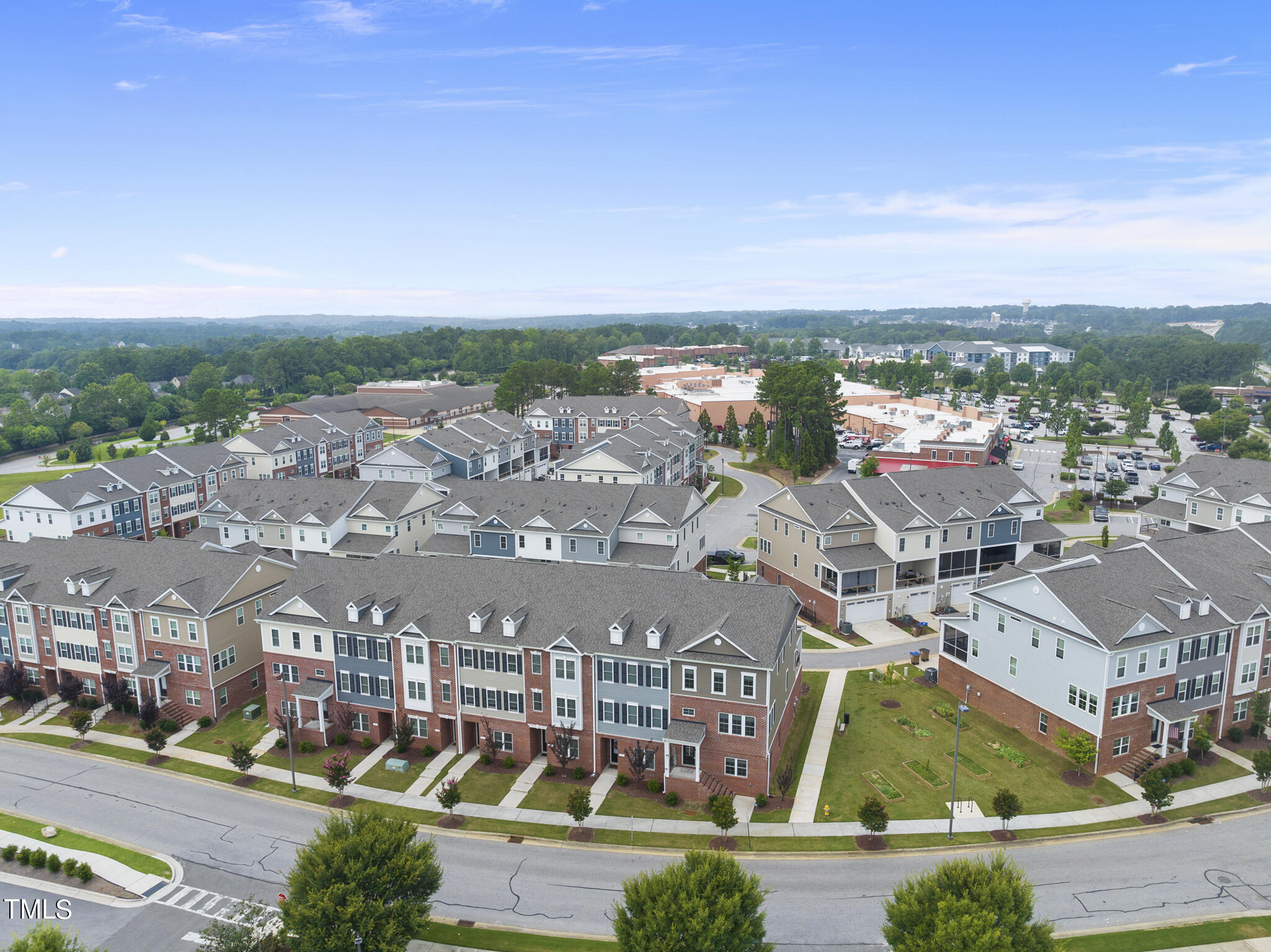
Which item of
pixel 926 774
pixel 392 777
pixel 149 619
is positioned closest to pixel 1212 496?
pixel 926 774

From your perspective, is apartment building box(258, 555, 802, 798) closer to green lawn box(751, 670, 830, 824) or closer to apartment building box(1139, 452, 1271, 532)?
green lawn box(751, 670, 830, 824)

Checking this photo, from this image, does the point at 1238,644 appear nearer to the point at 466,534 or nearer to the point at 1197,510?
the point at 1197,510

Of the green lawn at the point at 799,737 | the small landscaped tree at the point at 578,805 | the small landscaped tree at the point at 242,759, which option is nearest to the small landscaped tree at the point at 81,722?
the small landscaped tree at the point at 242,759

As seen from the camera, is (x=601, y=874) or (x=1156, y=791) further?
(x=1156, y=791)

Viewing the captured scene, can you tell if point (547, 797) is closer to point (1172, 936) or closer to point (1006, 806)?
point (1006, 806)

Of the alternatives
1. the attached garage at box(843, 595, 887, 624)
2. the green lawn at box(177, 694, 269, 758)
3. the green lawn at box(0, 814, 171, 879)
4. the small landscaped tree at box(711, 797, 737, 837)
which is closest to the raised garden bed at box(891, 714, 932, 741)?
the attached garage at box(843, 595, 887, 624)

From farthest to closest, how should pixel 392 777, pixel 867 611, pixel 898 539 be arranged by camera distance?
pixel 867 611 < pixel 898 539 < pixel 392 777

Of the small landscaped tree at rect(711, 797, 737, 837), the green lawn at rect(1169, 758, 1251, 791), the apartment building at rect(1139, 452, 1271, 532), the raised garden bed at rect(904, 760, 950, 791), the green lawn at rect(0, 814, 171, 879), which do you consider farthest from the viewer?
the apartment building at rect(1139, 452, 1271, 532)
